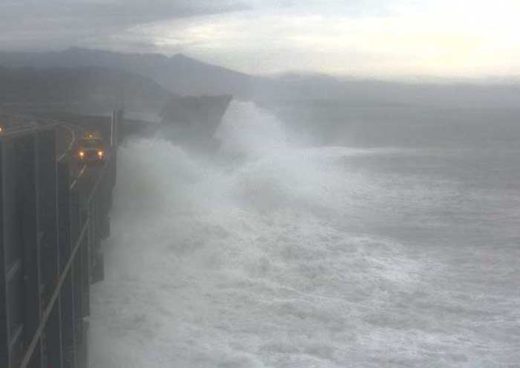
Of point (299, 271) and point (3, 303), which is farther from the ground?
point (3, 303)

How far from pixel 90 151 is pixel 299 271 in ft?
38.9

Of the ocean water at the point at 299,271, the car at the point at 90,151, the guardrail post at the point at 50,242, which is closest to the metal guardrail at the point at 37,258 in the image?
the guardrail post at the point at 50,242

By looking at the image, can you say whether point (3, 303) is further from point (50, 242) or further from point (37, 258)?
point (50, 242)

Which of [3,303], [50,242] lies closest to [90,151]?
[50,242]

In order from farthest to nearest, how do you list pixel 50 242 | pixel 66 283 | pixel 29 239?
pixel 66 283 → pixel 50 242 → pixel 29 239

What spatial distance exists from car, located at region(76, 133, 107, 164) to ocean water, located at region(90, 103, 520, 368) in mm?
2828

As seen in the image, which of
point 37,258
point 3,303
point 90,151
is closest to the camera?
point 3,303

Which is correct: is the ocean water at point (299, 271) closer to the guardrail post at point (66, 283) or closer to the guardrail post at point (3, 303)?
the guardrail post at point (66, 283)

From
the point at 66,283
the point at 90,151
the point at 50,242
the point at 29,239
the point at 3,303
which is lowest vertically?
the point at 66,283

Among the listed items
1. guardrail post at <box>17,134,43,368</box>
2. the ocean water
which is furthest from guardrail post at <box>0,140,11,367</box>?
the ocean water

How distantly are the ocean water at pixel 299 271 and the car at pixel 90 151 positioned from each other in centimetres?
283

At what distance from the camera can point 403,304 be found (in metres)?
18.9

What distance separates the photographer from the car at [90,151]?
2923cm

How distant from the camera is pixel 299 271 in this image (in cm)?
2198
